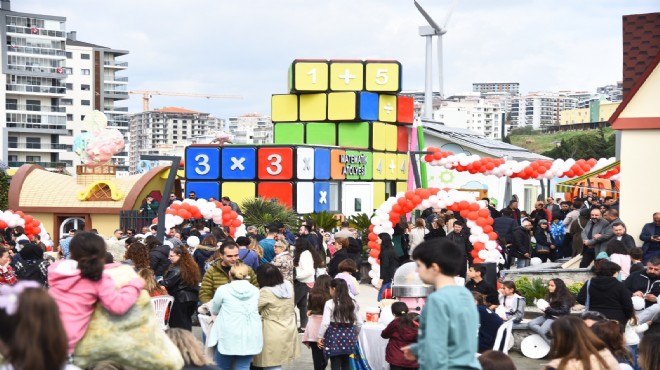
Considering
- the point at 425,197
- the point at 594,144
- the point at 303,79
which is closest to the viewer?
the point at 425,197

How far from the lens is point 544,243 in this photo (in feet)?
71.1

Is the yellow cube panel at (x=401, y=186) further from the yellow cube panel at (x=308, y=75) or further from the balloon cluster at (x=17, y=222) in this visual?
the balloon cluster at (x=17, y=222)

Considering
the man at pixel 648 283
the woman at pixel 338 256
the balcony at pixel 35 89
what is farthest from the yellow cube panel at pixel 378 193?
the balcony at pixel 35 89

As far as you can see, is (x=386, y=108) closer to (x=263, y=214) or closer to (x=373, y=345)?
(x=263, y=214)

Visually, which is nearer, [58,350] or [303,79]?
[58,350]

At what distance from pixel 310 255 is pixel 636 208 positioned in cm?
657

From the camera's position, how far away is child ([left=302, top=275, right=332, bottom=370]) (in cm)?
1152

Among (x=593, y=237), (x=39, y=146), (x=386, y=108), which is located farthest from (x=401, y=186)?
(x=39, y=146)

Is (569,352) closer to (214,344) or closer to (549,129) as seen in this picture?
(214,344)

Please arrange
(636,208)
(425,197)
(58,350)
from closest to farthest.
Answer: (58,350), (636,208), (425,197)

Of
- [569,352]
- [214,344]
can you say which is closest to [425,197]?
[214,344]

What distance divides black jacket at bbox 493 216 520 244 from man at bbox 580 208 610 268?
292cm

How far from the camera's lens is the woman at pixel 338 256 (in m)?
16.5

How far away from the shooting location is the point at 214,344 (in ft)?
33.8
